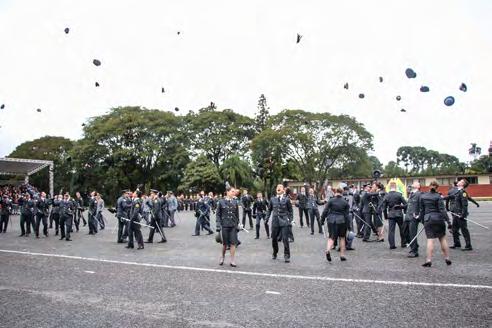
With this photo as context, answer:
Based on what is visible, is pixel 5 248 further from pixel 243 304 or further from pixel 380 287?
pixel 380 287

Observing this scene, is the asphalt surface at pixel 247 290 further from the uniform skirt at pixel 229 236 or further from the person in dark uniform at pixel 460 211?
the uniform skirt at pixel 229 236

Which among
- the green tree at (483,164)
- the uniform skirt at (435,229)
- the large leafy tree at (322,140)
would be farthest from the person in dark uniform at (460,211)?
the green tree at (483,164)

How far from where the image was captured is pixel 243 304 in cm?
650

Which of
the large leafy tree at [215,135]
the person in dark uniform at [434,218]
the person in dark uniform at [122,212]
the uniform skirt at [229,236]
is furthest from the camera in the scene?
the large leafy tree at [215,135]

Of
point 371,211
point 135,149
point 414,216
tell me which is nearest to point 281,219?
point 414,216

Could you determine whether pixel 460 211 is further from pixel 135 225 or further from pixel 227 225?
pixel 135 225

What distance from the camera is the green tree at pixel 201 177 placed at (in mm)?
52781

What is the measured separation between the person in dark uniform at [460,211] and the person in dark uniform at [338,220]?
3525 mm

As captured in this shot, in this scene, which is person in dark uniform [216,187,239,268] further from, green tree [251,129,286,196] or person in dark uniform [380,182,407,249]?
green tree [251,129,286,196]

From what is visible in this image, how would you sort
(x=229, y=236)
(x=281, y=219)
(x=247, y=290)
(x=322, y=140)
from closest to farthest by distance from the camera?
(x=247, y=290)
(x=229, y=236)
(x=281, y=219)
(x=322, y=140)

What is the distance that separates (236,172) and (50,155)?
32.2m

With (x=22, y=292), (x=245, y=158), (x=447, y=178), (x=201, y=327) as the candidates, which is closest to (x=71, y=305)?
(x=22, y=292)

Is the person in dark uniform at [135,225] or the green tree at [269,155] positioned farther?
the green tree at [269,155]

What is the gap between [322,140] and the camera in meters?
52.1
